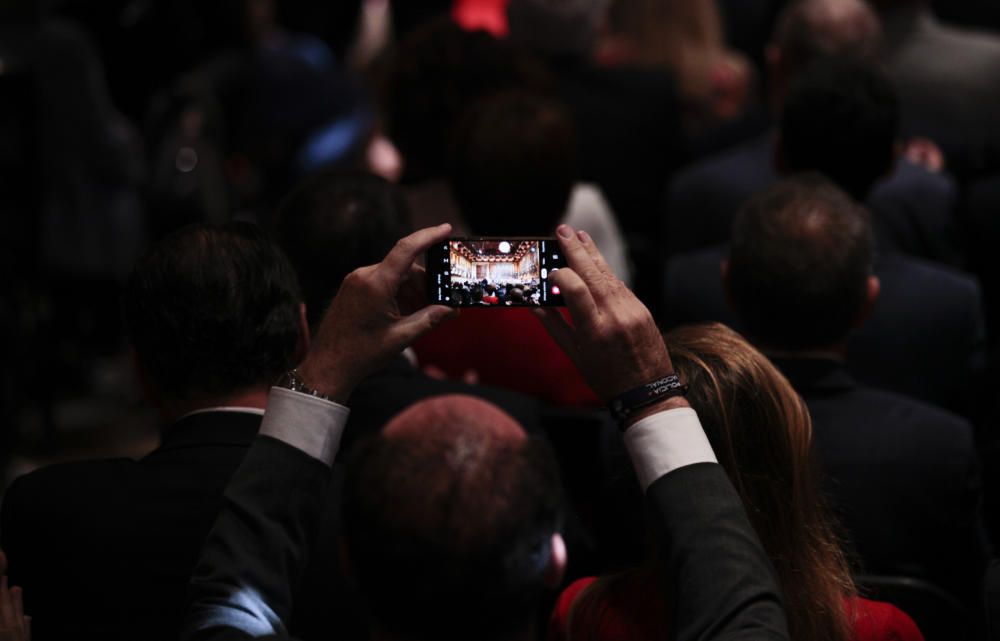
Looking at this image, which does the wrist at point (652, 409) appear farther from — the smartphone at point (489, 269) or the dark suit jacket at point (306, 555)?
the smartphone at point (489, 269)

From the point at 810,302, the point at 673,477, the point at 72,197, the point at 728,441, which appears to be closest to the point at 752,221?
the point at 810,302

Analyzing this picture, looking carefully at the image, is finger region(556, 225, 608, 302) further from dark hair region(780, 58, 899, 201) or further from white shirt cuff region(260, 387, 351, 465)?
dark hair region(780, 58, 899, 201)

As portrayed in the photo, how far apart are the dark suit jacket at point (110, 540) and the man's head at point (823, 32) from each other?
2.43 meters

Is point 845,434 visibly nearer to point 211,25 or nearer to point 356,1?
point 211,25

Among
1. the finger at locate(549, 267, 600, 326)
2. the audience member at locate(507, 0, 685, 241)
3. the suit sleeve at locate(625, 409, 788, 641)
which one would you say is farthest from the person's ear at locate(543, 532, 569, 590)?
the audience member at locate(507, 0, 685, 241)

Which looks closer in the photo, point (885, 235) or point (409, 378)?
point (409, 378)

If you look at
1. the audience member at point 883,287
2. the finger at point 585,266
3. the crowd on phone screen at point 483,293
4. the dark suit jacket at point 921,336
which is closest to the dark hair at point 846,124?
the audience member at point 883,287

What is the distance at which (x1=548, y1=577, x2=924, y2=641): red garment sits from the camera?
5.91ft

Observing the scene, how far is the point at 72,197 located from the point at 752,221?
10.6 feet

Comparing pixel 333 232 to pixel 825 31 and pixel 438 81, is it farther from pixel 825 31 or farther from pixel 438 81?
pixel 825 31

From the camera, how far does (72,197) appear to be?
17.0 ft

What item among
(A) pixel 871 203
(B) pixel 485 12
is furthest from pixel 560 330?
(B) pixel 485 12

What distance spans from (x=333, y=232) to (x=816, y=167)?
1.27 metres

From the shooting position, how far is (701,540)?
160 centimetres
